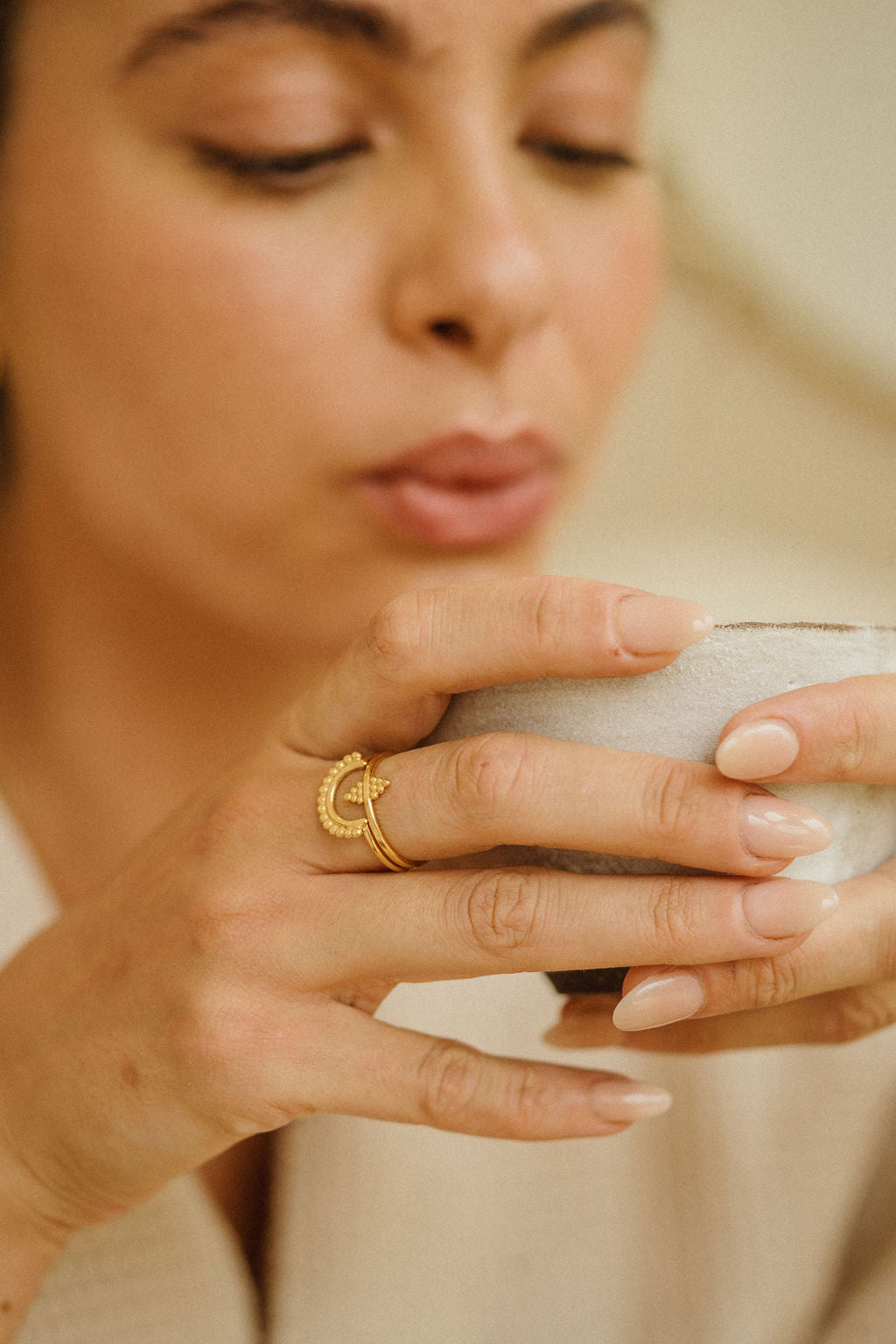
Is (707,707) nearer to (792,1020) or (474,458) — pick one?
(792,1020)

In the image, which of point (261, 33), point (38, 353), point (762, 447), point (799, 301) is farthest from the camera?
point (762, 447)

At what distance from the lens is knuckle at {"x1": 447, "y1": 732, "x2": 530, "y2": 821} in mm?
369

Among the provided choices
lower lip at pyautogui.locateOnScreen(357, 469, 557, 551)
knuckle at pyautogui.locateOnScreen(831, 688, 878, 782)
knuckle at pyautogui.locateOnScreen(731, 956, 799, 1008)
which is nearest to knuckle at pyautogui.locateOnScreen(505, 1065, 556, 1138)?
knuckle at pyautogui.locateOnScreen(731, 956, 799, 1008)

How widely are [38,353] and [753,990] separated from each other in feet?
2.21

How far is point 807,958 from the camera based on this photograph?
0.41 m

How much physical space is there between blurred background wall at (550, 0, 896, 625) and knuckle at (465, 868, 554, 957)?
49.6 inches

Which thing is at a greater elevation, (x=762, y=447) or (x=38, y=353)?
(x=38, y=353)

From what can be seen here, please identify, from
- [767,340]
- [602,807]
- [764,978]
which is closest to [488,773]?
[602,807]

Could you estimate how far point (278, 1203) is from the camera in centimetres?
78

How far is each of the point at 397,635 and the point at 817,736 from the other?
157mm

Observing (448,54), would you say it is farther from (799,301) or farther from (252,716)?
(799,301)

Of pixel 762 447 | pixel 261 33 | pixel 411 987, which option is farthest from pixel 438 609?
pixel 762 447

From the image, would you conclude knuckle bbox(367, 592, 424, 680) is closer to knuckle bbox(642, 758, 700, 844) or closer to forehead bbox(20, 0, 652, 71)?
A: knuckle bbox(642, 758, 700, 844)

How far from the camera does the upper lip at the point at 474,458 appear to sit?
2.45 ft
